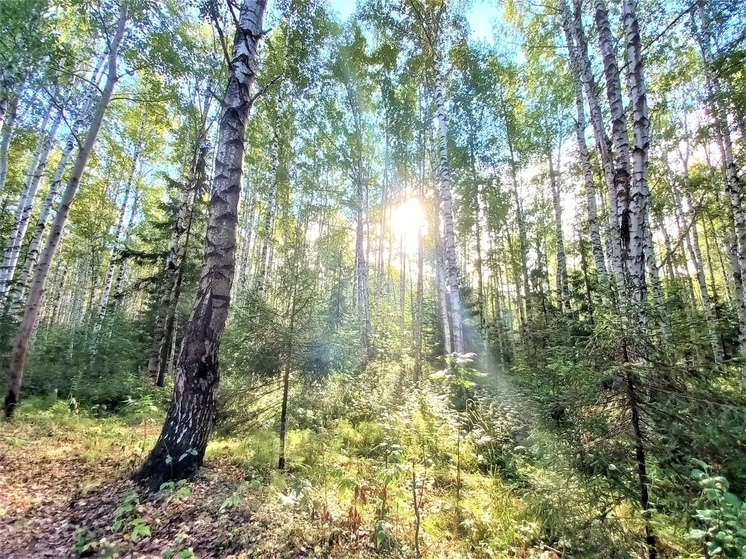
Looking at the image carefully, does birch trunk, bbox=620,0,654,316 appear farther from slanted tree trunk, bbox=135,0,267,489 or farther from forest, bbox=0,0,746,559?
slanted tree trunk, bbox=135,0,267,489

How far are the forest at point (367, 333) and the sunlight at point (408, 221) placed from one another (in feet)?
2.55

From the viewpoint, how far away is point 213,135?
13148mm

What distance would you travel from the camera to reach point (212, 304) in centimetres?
388

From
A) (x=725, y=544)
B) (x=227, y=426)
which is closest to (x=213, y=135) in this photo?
(x=227, y=426)

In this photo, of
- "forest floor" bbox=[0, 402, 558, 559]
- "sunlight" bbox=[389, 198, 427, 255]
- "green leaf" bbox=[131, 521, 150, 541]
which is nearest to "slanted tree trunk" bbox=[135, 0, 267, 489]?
"forest floor" bbox=[0, 402, 558, 559]

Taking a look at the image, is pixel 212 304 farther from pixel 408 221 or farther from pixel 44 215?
pixel 408 221

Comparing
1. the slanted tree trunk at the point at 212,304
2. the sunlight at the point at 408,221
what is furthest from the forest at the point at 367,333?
the sunlight at the point at 408,221

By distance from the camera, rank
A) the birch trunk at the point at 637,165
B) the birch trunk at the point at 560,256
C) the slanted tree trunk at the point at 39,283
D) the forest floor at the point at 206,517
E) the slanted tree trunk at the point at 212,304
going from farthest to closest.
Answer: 1. the birch trunk at the point at 560,256
2. the slanted tree trunk at the point at 39,283
3. the birch trunk at the point at 637,165
4. the slanted tree trunk at the point at 212,304
5. the forest floor at the point at 206,517

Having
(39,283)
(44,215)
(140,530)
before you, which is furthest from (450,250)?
(44,215)

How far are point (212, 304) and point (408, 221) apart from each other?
1451cm

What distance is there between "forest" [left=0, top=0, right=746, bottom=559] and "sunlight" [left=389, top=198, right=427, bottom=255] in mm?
776

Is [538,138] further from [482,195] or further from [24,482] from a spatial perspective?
[24,482]

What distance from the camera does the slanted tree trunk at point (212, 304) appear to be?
3557mm

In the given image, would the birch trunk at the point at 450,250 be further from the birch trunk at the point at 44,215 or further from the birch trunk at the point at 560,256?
the birch trunk at the point at 44,215
